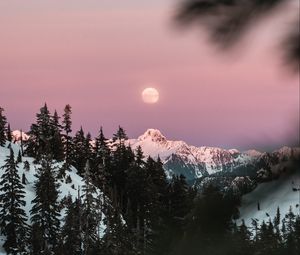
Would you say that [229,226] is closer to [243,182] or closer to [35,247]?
[243,182]

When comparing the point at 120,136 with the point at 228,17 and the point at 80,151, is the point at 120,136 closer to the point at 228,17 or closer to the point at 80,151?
the point at 80,151

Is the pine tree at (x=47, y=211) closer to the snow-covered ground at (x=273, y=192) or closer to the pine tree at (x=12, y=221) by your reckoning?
the pine tree at (x=12, y=221)

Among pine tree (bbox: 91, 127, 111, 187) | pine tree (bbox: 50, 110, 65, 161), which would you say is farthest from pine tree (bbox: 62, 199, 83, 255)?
pine tree (bbox: 50, 110, 65, 161)

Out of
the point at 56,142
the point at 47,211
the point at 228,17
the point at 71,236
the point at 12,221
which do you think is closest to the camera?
the point at 228,17

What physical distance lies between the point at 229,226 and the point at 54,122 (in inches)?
3724

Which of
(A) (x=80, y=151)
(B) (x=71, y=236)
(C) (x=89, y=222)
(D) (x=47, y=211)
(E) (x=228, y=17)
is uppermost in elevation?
(A) (x=80, y=151)

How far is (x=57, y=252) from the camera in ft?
179

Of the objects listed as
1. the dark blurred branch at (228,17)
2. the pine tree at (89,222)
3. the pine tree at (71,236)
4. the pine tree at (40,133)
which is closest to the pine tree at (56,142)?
the pine tree at (40,133)

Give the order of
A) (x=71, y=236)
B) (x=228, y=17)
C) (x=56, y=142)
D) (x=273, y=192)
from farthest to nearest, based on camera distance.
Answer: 1. (x=56, y=142)
2. (x=71, y=236)
3. (x=228, y=17)
4. (x=273, y=192)

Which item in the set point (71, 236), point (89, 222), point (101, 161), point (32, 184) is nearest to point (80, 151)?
point (101, 161)

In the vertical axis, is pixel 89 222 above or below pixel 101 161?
below

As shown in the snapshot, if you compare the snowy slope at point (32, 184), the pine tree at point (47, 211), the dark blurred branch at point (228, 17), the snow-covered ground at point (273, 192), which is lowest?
the snow-covered ground at point (273, 192)

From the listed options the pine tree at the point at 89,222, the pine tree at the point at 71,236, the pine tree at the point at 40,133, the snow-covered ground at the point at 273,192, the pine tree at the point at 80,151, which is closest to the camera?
the snow-covered ground at the point at 273,192

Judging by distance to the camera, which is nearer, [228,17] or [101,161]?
[228,17]
